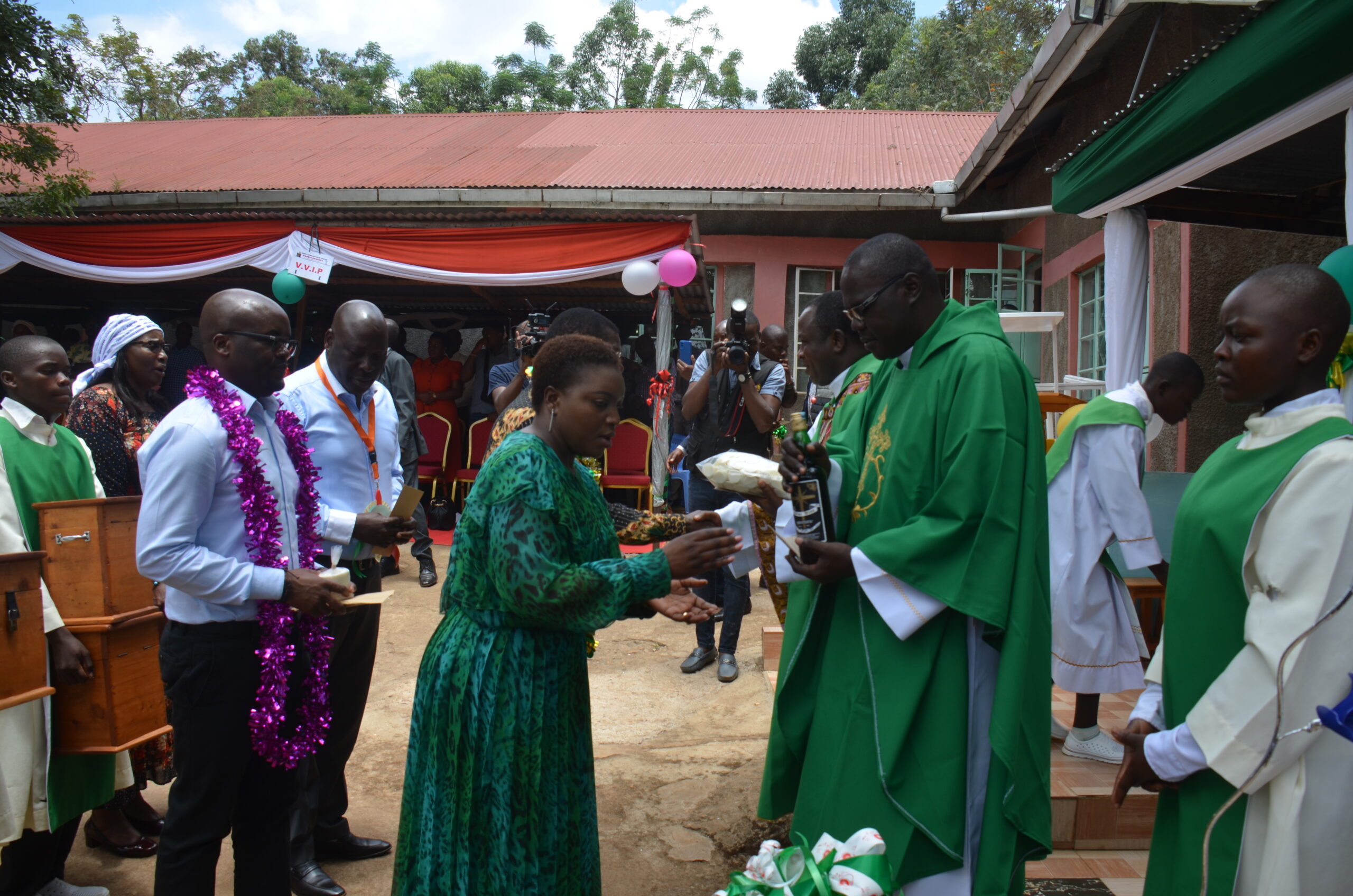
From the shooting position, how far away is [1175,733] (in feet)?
6.63

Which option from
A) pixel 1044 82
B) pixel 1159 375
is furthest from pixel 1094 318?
pixel 1159 375

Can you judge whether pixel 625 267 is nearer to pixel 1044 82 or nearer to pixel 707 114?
pixel 1044 82

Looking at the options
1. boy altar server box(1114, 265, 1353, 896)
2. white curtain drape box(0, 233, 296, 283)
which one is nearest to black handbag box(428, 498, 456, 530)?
white curtain drape box(0, 233, 296, 283)

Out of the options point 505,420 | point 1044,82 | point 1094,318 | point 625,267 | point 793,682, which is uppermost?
point 1044,82

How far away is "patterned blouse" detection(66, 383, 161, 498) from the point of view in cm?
383

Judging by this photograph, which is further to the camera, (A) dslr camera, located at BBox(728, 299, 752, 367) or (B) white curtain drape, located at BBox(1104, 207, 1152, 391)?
(A) dslr camera, located at BBox(728, 299, 752, 367)

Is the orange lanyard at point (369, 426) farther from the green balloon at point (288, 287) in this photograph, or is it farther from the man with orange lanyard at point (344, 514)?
the green balloon at point (288, 287)

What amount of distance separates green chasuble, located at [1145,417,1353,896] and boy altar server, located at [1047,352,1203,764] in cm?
166

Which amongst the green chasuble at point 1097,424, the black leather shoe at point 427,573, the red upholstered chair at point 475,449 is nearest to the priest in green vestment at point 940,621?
the green chasuble at point 1097,424

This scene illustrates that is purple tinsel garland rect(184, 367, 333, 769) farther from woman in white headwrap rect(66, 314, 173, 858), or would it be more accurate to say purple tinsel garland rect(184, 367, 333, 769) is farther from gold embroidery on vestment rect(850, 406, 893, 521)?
gold embroidery on vestment rect(850, 406, 893, 521)

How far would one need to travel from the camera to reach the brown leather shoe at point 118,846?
361cm

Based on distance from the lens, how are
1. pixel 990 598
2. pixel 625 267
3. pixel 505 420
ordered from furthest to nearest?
1. pixel 625 267
2. pixel 505 420
3. pixel 990 598

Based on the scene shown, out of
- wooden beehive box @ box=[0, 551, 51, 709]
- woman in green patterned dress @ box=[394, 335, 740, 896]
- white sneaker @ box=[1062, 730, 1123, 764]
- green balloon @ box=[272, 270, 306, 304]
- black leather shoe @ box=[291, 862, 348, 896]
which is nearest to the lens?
woman in green patterned dress @ box=[394, 335, 740, 896]

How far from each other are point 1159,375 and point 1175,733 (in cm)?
253
